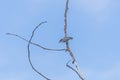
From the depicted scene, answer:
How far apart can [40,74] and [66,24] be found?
28cm

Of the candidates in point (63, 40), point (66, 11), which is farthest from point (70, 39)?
point (66, 11)

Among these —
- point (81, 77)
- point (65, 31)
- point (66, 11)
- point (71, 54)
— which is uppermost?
point (66, 11)

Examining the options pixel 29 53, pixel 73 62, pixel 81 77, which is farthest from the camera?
pixel 29 53

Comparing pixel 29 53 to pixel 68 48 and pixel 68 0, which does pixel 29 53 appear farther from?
pixel 68 0

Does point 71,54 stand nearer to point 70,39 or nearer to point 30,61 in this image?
point 70,39

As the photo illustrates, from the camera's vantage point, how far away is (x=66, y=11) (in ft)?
4.27

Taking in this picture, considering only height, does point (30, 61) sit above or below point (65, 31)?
below

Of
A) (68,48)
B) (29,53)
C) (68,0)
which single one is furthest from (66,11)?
(29,53)

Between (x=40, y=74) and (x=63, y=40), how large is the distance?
205 mm

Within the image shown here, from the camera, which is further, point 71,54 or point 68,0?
point 68,0

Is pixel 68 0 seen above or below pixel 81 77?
above

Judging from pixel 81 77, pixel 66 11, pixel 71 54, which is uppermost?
pixel 66 11

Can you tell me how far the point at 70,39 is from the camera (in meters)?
1.33

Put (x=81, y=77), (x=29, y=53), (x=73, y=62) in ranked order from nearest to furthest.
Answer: (x=81, y=77) → (x=73, y=62) → (x=29, y=53)
